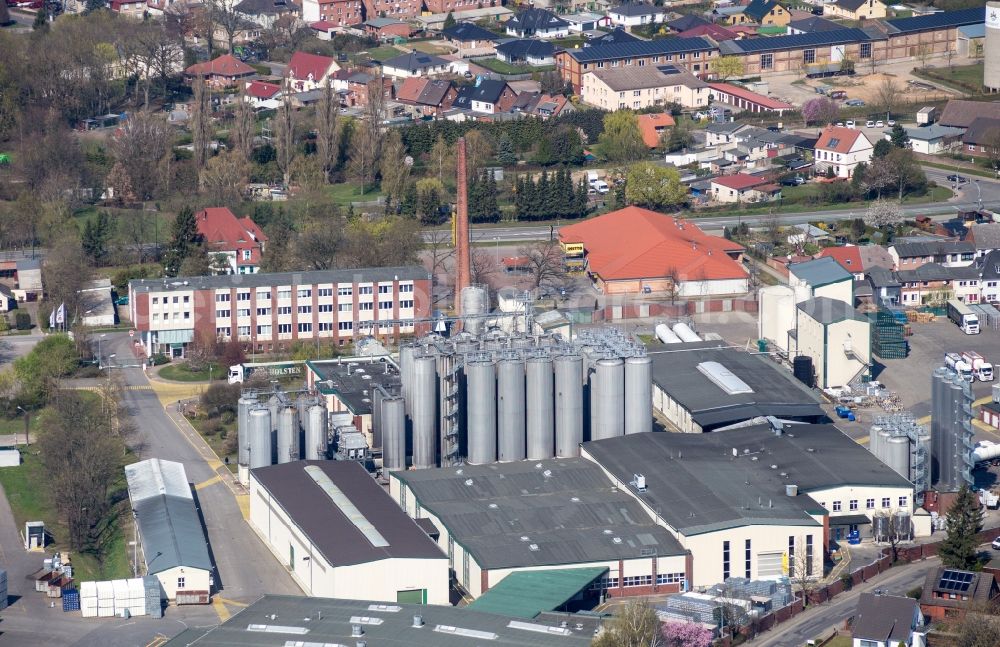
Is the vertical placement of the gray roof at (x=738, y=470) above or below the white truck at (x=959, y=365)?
above

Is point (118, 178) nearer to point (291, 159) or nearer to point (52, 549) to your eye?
point (291, 159)

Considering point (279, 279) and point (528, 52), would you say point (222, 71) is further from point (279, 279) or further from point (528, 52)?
point (279, 279)

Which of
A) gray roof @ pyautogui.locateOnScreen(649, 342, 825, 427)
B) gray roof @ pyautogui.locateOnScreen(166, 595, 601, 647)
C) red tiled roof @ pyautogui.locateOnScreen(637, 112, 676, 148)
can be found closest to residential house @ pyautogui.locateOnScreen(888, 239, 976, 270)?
gray roof @ pyautogui.locateOnScreen(649, 342, 825, 427)

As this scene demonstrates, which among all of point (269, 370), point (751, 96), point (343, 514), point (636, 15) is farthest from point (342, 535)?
point (636, 15)

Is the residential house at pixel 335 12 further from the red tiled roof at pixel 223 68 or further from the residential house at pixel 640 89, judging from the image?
A: the residential house at pixel 640 89


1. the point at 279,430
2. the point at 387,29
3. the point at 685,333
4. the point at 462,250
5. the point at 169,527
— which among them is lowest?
the point at 169,527

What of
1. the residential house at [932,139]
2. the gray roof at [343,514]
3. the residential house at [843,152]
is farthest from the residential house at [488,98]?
the gray roof at [343,514]

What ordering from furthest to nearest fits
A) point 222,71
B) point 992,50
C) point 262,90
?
point 222,71 < point 262,90 < point 992,50
